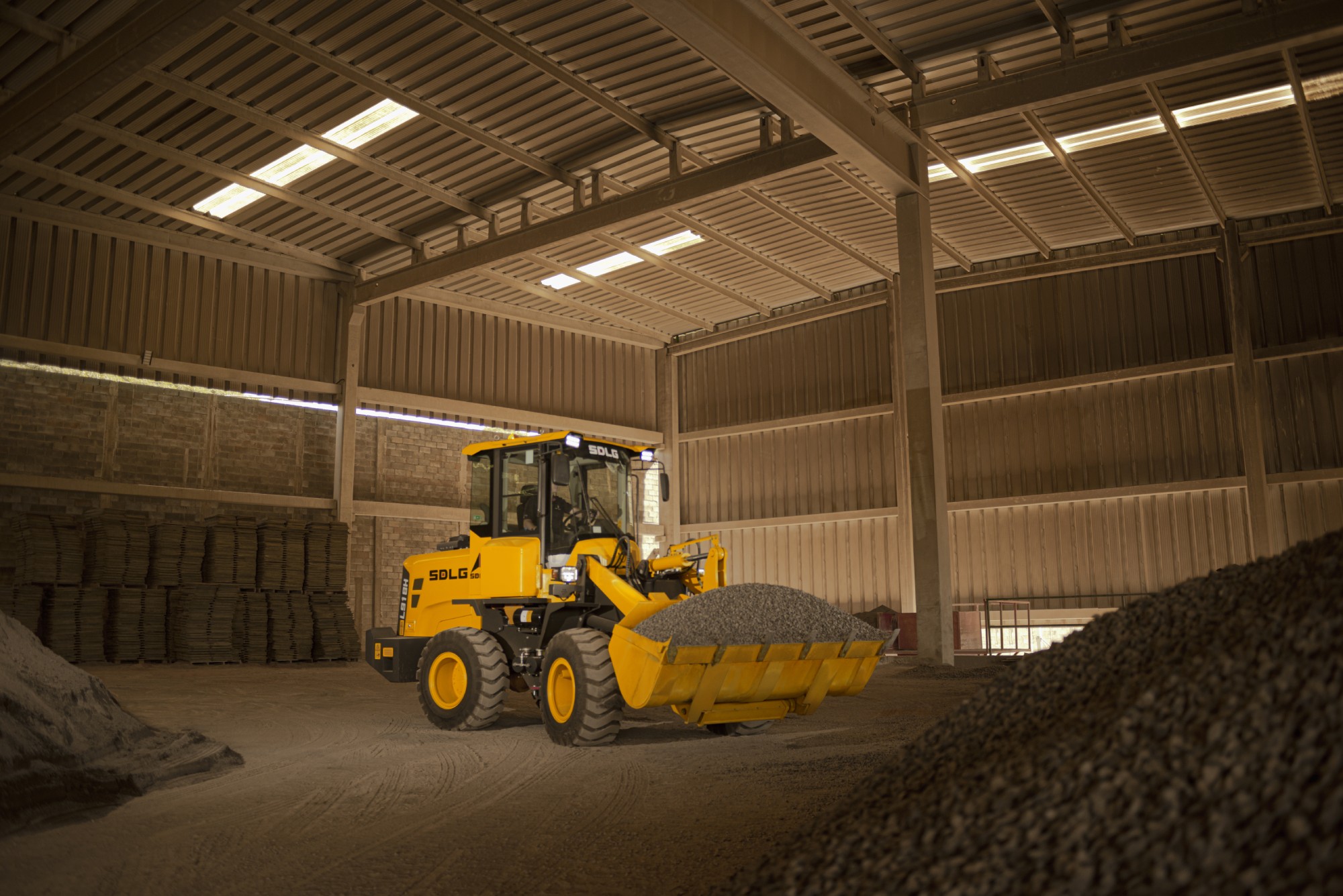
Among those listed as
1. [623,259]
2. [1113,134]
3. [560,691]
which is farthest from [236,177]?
[1113,134]

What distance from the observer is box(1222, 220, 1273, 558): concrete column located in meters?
19.7

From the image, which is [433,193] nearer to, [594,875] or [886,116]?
[886,116]

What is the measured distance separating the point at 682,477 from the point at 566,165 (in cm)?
1118

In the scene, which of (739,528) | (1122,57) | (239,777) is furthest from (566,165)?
(239,777)

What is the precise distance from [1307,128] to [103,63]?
60.6 ft

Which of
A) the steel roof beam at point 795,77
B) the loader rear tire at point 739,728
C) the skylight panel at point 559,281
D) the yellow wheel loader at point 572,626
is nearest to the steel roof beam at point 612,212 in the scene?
the steel roof beam at point 795,77

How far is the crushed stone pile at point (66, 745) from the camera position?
6270 millimetres

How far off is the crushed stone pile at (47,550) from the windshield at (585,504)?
36.5 ft

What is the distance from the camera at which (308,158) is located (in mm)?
17531

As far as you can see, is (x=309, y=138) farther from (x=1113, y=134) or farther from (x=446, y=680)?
(x=1113, y=134)

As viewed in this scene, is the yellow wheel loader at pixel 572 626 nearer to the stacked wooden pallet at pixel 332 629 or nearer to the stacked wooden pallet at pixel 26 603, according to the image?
the stacked wooden pallet at pixel 26 603

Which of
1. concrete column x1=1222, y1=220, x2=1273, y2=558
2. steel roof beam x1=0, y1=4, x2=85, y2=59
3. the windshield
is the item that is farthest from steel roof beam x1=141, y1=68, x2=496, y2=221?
concrete column x1=1222, y1=220, x2=1273, y2=558

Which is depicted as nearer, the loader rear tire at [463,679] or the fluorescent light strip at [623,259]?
the loader rear tire at [463,679]

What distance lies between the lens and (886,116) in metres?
15.4
